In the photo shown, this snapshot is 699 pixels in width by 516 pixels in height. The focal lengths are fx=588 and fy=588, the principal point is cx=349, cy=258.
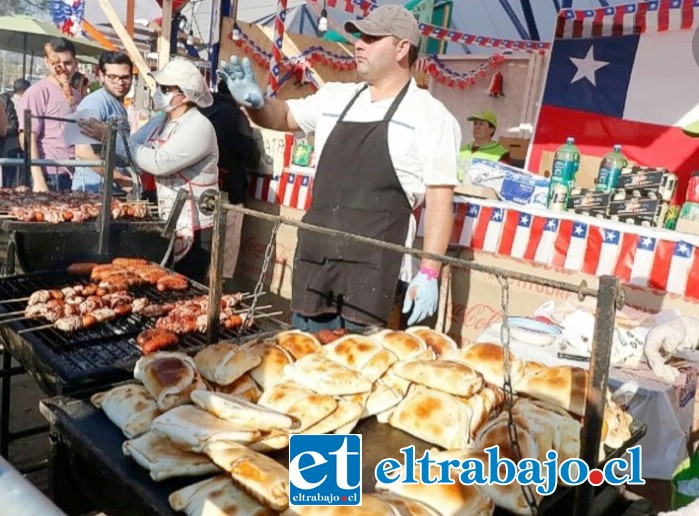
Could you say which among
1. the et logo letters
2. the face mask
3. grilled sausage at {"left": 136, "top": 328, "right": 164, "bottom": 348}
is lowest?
grilled sausage at {"left": 136, "top": 328, "right": 164, "bottom": 348}

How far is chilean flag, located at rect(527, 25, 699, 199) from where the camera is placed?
→ 7.91m

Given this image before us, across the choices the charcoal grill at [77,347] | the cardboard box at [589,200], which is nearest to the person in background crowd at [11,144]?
the charcoal grill at [77,347]

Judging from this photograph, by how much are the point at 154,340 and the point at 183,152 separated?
6.94 ft

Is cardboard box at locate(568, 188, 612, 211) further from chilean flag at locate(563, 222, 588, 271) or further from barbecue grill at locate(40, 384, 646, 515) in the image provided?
barbecue grill at locate(40, 384, 646, 515)

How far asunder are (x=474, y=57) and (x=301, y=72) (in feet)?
13.9

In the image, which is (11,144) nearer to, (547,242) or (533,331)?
(547,242)

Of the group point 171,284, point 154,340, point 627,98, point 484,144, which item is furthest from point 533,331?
point 627,98

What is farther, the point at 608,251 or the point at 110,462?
the point at 608,251

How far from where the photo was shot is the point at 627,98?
8.41 m

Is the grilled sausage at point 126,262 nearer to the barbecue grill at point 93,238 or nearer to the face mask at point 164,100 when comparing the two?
the barbecue grill at point 93,238

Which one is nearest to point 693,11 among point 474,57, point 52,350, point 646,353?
point 474,57

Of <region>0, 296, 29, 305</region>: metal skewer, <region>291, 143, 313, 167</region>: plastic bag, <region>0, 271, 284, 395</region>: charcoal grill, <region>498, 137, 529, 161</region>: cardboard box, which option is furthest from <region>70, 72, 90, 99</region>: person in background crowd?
<region>498, 137, 529, 161</region>: cardboard box

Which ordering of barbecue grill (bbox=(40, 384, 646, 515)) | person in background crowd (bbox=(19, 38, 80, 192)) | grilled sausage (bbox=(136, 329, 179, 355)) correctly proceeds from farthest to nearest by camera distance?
person in background crowd (bbox=(19, 38, 80, 192)), grilled sausage (bbox=(136, 329, 179, 355)), barbecue grill (bbox=(40, 384, 646, 515))

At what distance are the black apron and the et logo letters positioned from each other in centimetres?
167
